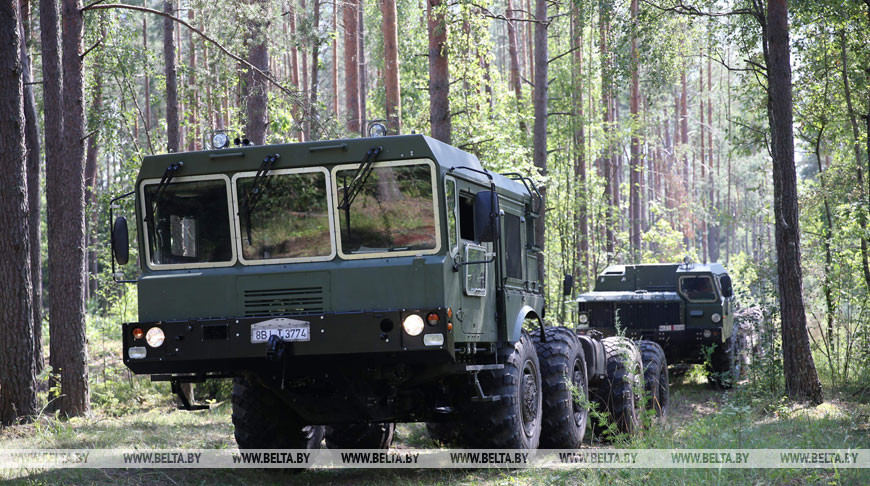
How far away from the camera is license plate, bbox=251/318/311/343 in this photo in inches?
296

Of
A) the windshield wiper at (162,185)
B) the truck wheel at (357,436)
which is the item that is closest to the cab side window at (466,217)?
the windshield wiper at (162,185)

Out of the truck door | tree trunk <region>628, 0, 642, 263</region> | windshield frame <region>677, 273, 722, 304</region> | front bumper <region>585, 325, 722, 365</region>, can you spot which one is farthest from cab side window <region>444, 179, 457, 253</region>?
tree trunk <region>628, 0, 642, 263</region>

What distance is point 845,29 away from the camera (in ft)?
54.0

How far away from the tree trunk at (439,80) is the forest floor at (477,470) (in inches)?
208

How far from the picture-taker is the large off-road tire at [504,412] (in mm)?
8430

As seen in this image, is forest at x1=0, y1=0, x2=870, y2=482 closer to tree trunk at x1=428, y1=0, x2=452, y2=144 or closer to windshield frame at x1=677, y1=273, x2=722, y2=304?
tree trunk at x1=428, y1=0, x2=452, y2=144

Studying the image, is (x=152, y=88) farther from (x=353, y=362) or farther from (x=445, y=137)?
(x=353, y=362)

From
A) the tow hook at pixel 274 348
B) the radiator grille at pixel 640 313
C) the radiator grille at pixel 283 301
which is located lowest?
the radiator grille at pixel 640 313

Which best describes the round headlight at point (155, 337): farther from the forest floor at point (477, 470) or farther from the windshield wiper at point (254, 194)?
the forest floor at point (477, 470)

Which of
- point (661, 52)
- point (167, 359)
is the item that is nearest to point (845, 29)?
point (661, 52)

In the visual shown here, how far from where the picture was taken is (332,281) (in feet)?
25.2

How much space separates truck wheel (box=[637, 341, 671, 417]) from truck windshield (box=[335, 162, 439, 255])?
558 cm

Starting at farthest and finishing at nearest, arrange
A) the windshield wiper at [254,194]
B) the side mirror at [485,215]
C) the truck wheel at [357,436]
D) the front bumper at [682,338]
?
the front bumper at [682,338], the truck wheel at [357,436], the windshield wiper at [254,194], the side mirror at [485,215]

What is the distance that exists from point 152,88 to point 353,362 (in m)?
36.0
